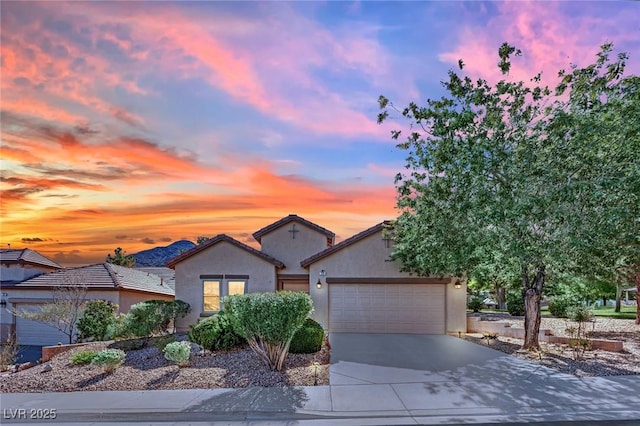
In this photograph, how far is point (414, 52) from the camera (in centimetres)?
1055

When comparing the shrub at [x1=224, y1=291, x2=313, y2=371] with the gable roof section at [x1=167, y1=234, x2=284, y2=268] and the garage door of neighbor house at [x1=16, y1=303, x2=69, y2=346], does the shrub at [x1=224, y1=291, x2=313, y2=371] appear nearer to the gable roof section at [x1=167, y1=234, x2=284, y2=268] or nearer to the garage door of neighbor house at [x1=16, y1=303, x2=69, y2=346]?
the gable roof section at [x1=167, y1=234, x2=284, y2=268]

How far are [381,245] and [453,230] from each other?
5813mm

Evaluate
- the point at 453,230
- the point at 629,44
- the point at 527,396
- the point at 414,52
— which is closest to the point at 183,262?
the point at 453,230

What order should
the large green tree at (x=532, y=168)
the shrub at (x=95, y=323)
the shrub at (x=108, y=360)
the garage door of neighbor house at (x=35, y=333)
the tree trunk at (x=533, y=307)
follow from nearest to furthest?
the large green tree at (x=532, y=168)
the shrub at (x=108, y=360)
the tree trunk at (x=533, y=307)
the shrub at (x=95, y=323)
the garage door of neighbor house at (x=35, y=333)

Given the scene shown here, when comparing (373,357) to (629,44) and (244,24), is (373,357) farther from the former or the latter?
(629,44)

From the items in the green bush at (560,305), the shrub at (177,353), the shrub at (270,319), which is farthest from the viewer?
the green bush at (560,305)

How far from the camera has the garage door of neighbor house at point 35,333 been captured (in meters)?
19.9

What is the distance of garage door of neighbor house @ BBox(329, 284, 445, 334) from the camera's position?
57.5ft

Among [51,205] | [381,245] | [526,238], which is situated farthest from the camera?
[381,245]

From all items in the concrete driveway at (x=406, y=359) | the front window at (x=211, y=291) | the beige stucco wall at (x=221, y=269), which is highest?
the beige stucco wall at (x=221, y=269)

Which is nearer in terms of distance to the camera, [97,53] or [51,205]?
[97,53]

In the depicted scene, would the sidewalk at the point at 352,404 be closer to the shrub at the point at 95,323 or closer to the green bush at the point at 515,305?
the shrub at the point at 95,323

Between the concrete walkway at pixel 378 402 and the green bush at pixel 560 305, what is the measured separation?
36.6 ft

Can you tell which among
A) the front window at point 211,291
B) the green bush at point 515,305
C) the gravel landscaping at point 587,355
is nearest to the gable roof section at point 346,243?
the front window at point 211,291
